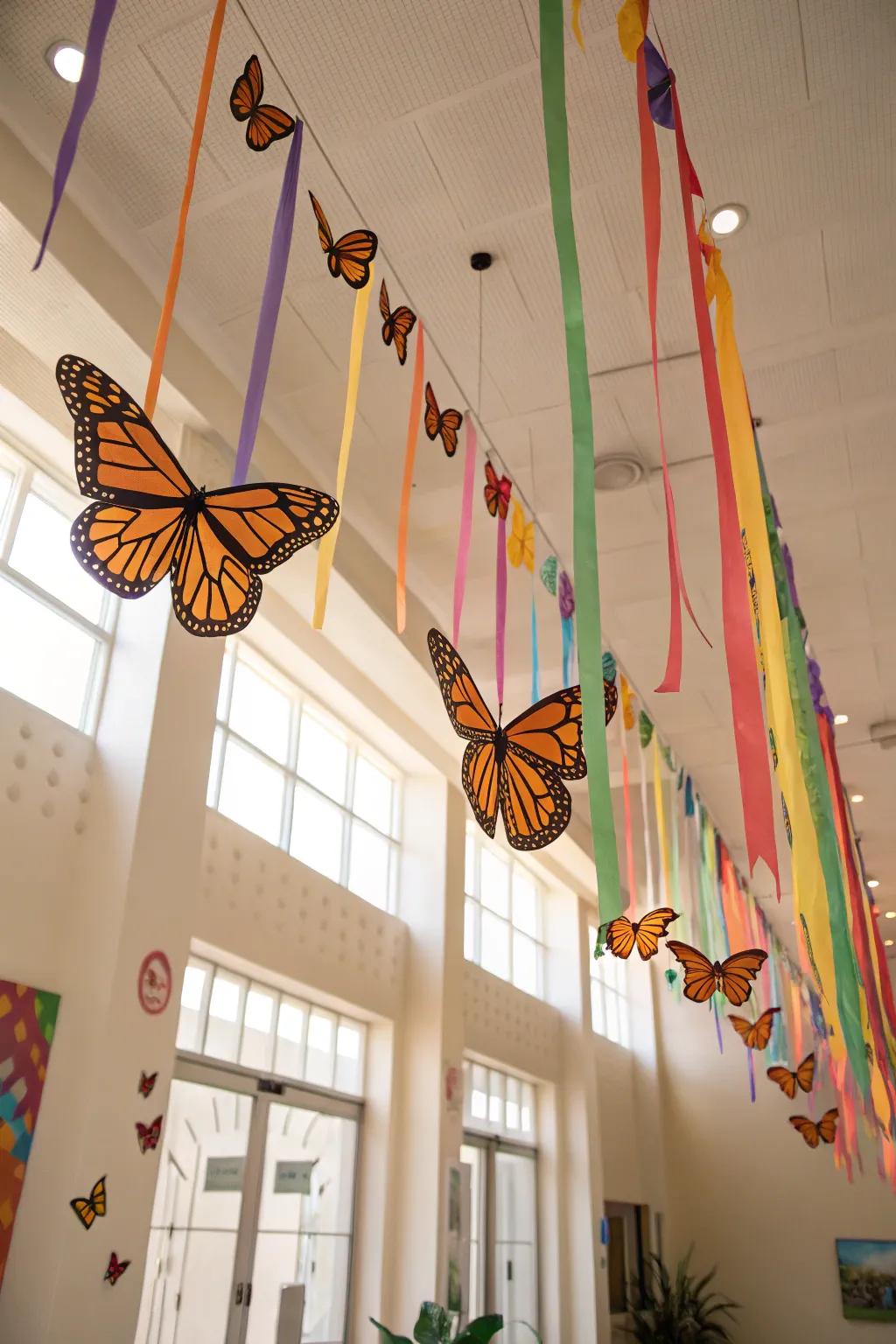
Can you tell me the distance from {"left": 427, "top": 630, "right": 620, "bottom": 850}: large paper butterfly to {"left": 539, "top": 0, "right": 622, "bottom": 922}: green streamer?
2.05 ft

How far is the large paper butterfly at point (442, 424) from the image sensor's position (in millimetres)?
3205

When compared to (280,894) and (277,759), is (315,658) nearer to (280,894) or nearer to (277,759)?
(277,759)

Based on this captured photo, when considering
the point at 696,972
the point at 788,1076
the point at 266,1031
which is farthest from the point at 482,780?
the point at 788,1076

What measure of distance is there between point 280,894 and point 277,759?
0.83m

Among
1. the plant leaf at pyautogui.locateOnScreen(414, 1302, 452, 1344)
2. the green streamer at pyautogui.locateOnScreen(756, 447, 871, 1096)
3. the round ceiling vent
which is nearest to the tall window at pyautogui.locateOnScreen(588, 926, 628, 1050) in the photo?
the plant leaf at pyautogui.locateOnScreen(414, 1302, 452, 1344)

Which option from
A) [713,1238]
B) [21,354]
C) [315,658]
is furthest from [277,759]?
[713,1238]

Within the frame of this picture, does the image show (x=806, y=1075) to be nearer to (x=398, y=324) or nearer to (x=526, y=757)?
(x=526, y=757)

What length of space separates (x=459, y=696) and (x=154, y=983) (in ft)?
7.44

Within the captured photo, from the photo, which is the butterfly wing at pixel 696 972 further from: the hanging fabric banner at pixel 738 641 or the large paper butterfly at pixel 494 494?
the hanging fabric banner at pixel 738 641

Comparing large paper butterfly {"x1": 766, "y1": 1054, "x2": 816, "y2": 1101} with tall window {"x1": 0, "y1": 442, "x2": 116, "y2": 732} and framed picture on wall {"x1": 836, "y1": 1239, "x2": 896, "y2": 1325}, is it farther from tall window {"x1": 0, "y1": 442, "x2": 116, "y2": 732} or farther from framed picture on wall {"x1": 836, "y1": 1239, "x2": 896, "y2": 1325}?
tall window {"x1": 0, "y1": 442, "x2": 116, "y2": 732}

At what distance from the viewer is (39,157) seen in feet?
11.4

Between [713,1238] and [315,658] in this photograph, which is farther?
[713,1238]

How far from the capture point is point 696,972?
620 centimetres

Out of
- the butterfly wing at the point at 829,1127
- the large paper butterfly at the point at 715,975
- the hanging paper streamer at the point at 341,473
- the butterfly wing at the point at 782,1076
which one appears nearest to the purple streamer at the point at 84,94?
the hanging paper streamer at the point at 341,473
